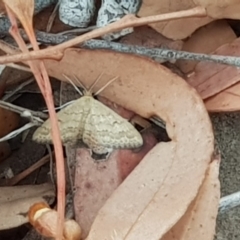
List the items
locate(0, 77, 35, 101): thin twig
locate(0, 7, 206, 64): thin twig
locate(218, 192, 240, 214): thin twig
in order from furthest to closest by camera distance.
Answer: locate(0, 77, 35, 101): thin twig, locate(218, 192, 240, 214): thin twig, locate(0, 7, 206, 64): thin twig

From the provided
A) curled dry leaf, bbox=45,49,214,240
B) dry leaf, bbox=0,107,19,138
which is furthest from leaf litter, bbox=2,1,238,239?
dry leaf, bbox=0,107,19,138

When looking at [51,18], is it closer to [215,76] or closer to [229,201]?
[215,76]

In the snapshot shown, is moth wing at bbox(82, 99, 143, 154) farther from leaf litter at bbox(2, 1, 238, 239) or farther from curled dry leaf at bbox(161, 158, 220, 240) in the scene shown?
curled dry leaf at bbox(161, 158, 220, 240)

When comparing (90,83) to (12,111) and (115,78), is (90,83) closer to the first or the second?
(115,78)

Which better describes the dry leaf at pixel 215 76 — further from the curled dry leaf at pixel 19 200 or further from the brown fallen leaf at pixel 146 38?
the curled dry leaf at pixel 19 200

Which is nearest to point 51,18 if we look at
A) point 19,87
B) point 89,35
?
point 19,87

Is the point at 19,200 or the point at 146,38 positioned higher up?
the point at 146,38
